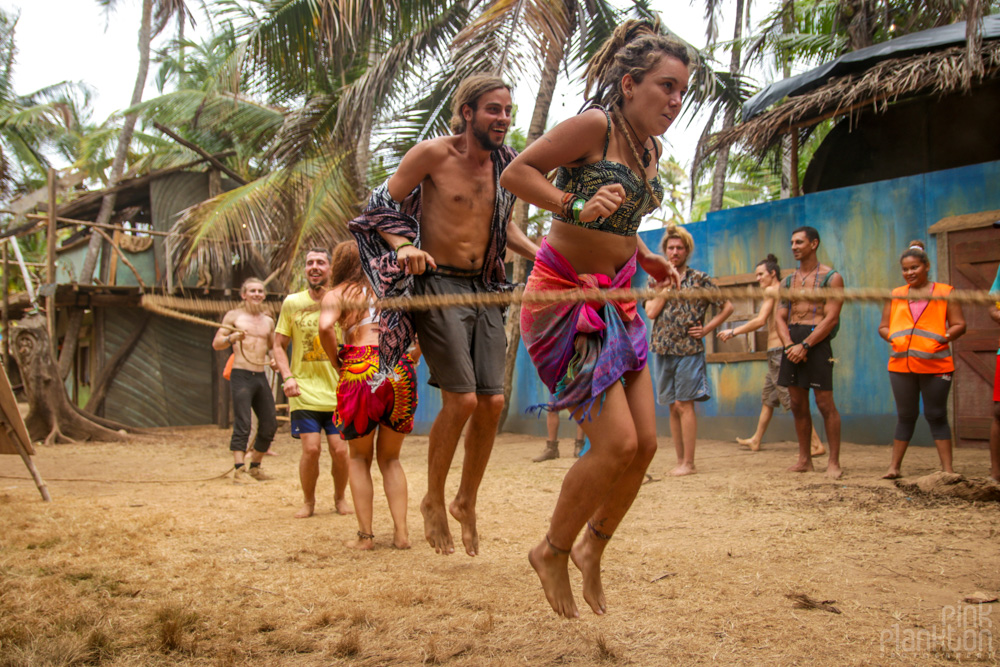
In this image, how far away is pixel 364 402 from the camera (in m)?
4.41

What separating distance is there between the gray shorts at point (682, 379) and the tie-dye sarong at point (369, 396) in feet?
9.95

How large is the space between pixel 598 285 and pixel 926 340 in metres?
3.98

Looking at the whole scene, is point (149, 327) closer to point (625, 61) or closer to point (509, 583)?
point (509, 583)

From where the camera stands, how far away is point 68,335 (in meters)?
14.0

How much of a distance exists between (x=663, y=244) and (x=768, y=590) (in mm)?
3769

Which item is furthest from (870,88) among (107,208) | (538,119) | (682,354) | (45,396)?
(107,208)

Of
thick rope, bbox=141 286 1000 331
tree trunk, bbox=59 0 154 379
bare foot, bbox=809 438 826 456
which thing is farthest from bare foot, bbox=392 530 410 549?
tree trunk, bbox=59 0 154 379

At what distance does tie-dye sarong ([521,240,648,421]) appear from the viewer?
8.77 ft

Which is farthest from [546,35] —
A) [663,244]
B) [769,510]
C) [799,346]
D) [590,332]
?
[590,332]

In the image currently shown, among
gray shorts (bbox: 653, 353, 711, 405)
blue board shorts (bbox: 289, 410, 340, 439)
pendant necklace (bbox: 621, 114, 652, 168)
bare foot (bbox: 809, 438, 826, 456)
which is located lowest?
bare foot (bbox: 809, 438, 826, 456)

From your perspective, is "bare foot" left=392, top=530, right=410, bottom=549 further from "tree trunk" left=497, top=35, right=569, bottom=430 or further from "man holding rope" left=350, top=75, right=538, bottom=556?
"tree trunk" left=497, top=35, right=569, bottom=430

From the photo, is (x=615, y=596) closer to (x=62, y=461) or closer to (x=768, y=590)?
(x=768, y=590)

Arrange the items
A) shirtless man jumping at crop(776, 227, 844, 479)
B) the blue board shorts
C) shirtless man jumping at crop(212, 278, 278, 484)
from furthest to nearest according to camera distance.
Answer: shirtless man jumping at crop(212, 278, 278, 484)
shirtless man jumping at crop(776, 227, 844, 479)
the blue board shorts

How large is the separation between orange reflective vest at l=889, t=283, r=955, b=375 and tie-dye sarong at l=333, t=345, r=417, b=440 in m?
3.75
